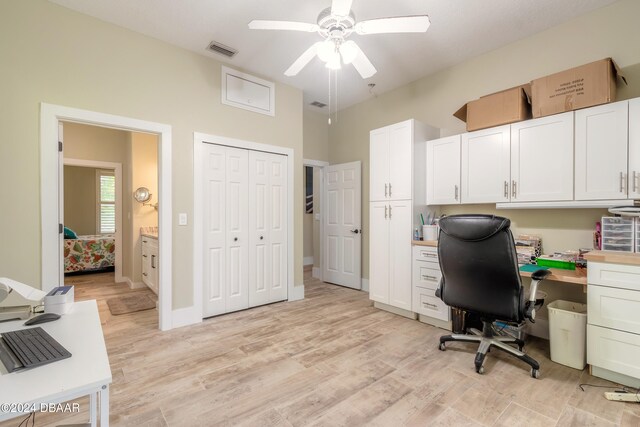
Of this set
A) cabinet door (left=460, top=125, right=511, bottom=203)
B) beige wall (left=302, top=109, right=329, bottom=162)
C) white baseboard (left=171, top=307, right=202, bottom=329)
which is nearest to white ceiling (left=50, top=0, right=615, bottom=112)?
cabinet door (left=460, top=125, right=511, bottom=203)

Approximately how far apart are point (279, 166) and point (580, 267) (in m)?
3.34

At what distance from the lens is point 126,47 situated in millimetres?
2900

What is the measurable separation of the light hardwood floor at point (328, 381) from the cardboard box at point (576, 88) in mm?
2156

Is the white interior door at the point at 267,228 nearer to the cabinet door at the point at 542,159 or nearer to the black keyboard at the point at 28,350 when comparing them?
the black keyboard at the point at 28,350

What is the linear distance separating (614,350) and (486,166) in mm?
1792

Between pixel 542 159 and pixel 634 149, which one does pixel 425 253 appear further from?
pixel 634 149

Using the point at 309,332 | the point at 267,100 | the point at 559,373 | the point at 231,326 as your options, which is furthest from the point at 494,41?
the point at 231,326

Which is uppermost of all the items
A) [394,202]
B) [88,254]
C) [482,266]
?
[394,202]

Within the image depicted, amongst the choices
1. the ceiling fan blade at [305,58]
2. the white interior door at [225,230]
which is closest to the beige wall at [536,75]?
the ceiling fan blade at [305,58]

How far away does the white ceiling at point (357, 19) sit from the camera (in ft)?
8.39

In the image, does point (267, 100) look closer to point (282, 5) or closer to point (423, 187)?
point (282, 5)

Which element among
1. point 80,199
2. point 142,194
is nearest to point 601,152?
point 142,194

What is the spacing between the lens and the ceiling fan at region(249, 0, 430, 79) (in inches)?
78.4

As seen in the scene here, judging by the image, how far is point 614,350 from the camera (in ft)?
6.70
